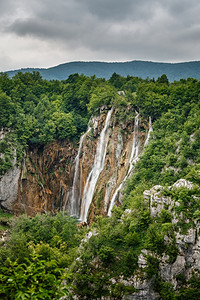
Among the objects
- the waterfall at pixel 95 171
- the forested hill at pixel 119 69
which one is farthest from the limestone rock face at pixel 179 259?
the forested hill at pixel 119 69

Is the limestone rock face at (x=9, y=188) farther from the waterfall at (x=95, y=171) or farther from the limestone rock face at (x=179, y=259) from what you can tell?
the limestone rock face at (x=179, y=259)

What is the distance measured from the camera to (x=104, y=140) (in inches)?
1315

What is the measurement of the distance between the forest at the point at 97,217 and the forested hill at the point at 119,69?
8740 cm

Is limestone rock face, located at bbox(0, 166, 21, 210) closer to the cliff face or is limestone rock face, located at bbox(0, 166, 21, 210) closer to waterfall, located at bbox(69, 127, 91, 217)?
the cliff face

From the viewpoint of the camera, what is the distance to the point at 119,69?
477 ft

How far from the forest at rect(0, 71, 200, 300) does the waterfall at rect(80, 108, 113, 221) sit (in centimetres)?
360

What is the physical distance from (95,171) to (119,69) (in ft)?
402

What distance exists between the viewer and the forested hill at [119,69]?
4936 inches

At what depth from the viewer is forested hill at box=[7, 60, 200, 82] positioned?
125375mm

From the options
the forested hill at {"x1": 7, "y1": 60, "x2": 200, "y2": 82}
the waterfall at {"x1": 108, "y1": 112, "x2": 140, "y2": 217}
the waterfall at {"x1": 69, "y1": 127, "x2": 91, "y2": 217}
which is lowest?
the waterfall at {"x1": 69, "y1": 127, "x2": 91, "y2": 217}

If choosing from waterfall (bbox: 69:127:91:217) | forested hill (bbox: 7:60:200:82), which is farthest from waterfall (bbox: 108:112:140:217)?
forested hill (bbox: 7:60:200:82)

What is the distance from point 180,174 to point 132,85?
25.4m

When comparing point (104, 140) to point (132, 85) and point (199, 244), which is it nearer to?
point (132, 85)

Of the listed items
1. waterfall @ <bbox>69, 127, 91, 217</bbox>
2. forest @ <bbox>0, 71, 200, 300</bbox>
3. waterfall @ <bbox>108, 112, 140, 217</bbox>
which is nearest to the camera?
forest @ <bbox>0, 71, 200, 300</bbox>
